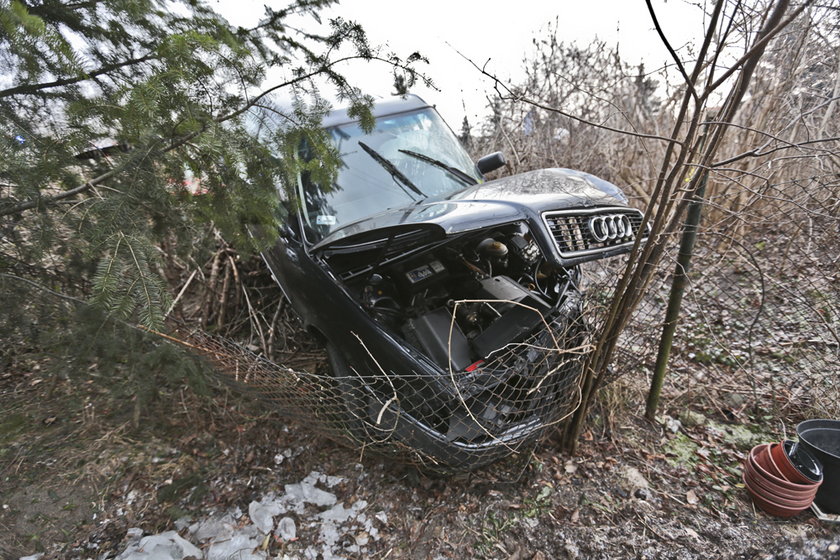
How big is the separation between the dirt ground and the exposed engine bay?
0.73 meters

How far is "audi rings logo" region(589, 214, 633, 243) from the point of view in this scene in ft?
7.07

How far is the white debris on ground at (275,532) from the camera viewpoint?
2021mm

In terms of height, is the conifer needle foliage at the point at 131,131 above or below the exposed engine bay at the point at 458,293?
above

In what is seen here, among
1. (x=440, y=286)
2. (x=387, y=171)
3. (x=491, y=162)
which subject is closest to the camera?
(x=440, y=286)

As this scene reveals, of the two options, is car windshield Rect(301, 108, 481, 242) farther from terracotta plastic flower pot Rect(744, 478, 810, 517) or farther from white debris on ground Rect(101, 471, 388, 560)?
terracotta plastic flower pot Rect(744, 478, 810, 517)

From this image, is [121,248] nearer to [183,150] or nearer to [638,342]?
[183,150]

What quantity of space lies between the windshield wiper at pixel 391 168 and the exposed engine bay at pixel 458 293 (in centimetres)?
59

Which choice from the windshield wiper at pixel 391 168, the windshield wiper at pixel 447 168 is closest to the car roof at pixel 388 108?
the windshield wiper at pixel 391 168

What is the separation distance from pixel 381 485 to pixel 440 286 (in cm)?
122

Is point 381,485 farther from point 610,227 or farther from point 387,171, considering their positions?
point 387,171

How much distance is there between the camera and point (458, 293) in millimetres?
2820

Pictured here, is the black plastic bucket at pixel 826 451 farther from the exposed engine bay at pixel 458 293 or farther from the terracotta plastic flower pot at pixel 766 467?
the exposed engine bay at pixel 458 293

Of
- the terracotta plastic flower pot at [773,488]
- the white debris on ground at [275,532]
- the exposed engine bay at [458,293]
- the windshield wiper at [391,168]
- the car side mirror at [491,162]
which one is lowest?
the terracotta plastic flower pot at [773,488]

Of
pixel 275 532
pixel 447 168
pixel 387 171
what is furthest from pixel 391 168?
pixel 275 532
